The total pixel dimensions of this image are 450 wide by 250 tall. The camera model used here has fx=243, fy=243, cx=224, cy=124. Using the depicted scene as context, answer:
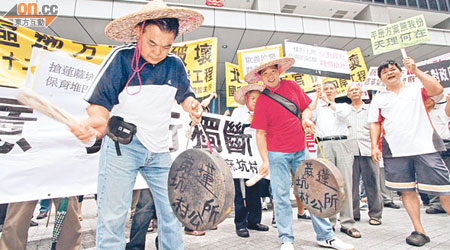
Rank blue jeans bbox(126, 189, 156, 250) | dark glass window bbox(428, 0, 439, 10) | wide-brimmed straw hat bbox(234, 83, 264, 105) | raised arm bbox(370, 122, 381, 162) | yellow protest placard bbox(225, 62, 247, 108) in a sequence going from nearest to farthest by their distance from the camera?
blue jeans bbox(126, 189, 156, 250) → raised arm bbox(370, 122, 381, 162) → wide-brimmed straw hat bbox(234, 83, 264, 105) → yellow protest placard bbox(225, 62, 247, 108) → dark glass window bbox(428, 0, 439, 10)

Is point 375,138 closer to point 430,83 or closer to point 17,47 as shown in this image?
point 430,83

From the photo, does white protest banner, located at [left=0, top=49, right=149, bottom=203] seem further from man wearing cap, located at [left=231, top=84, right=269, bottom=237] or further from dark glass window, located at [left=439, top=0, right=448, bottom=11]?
dark glass window, located at [left=439, top=0, right=448, bottom=11]

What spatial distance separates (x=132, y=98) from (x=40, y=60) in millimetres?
2526

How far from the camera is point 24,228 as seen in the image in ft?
8.50

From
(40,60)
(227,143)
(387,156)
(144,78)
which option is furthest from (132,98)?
(387,156)

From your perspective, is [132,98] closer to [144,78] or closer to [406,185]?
[144,78]

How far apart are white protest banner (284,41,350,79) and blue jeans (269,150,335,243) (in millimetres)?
2485

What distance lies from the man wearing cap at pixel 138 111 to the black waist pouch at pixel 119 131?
0.01 meters

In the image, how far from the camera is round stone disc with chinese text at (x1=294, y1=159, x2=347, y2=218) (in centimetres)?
238

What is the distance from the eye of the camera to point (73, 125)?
143cm

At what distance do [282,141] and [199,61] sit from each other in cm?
308

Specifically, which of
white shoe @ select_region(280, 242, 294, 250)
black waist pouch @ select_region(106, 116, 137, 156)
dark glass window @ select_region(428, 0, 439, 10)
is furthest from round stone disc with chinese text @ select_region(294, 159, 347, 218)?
dark glass window @ select_region(428, 0, 439, 10)

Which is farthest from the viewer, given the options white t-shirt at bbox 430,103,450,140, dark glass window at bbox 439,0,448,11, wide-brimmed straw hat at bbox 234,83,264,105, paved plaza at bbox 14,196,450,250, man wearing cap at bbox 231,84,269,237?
dark glass window at bbox 439,0,448,11

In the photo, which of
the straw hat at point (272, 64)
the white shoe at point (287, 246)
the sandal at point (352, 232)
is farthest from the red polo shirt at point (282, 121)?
the sandal at point (352, 232)
